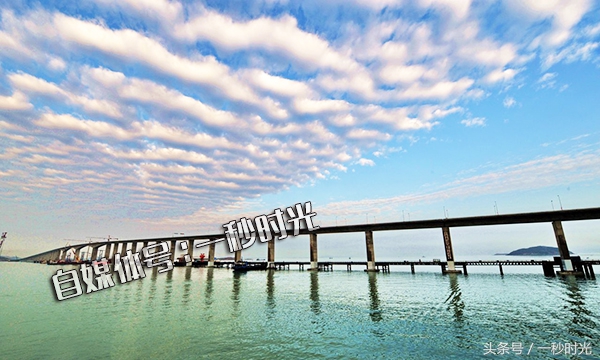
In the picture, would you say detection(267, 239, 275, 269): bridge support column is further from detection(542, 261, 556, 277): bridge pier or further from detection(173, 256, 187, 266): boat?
detection(542, 261, 556, 277): bridge pier

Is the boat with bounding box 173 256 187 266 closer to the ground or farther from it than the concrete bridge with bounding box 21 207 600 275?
closer to the ground

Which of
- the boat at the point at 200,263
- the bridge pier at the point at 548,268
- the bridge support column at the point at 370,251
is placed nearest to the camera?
the bridge pier at the point at 548,268

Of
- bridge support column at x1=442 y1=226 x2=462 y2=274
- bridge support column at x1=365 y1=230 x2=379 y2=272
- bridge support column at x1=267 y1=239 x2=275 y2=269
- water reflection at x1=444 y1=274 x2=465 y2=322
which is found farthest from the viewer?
bridge support column at x1=267 y1=239 x2=275 y2=269

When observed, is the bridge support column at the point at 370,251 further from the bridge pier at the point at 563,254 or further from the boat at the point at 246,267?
the boat at the point at 246,267

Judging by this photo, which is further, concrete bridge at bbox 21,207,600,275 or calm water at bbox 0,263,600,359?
concrete bridge at bbox 21,207,600,275

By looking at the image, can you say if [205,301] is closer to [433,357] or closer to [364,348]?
[364,348]

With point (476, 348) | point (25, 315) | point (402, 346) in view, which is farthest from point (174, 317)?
point (476, 348)

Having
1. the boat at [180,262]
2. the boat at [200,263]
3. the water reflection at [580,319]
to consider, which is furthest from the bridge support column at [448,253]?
the boat at [180,262]

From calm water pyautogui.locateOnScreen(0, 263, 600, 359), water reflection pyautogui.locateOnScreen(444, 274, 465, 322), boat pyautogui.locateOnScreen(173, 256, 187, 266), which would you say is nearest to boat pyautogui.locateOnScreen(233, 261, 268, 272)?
boat pyautogui.locateOnScreen(173, 256, 187, 266)

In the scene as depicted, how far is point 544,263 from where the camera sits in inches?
2399

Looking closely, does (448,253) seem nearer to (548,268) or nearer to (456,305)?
(548,268)

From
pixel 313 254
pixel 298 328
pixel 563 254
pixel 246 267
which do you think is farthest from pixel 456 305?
pixel 246 267

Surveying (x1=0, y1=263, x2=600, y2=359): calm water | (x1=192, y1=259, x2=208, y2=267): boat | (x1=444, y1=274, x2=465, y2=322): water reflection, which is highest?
(x1=0, y1=263, x2=600, y2=359): calm water

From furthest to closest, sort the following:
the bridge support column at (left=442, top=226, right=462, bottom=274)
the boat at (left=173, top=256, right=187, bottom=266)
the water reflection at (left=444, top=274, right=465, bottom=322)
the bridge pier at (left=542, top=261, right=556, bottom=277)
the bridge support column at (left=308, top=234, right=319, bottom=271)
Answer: the boat at (left=173, top=256, right=187, bottom=266) < the bridge support column at (left=308, top=234, right=319, bottom=271) < the bridge support column at (left=442, top=226, right=462, bottom=274) < the bridge pier at (left=542, top=261, right=556, bottom=277) < the water reflection at (left=444, top=274, right=465, bottom=322)
